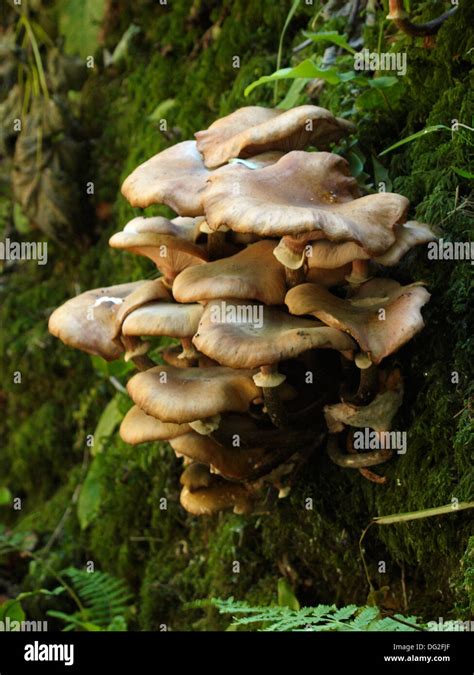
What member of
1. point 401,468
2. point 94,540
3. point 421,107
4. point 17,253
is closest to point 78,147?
point 17,253

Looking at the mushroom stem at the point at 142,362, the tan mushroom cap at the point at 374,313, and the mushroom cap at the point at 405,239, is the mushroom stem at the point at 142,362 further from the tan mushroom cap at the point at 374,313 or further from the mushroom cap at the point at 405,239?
the mushroom cap at the point at 405,239

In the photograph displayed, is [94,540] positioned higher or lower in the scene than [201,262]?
lower

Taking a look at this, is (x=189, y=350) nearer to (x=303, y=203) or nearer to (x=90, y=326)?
(x=90, y=326)

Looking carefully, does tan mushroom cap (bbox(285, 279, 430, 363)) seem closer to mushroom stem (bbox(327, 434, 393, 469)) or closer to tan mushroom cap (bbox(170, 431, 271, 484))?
mushroom stem (bbox(327, 434, 393, 469))

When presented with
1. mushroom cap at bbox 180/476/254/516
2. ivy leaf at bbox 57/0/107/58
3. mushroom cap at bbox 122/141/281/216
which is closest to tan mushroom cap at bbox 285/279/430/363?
mushroom cap at bbox 122/141/281/216

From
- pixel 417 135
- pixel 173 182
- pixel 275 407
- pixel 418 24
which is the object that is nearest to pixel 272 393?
pixel 275 407
